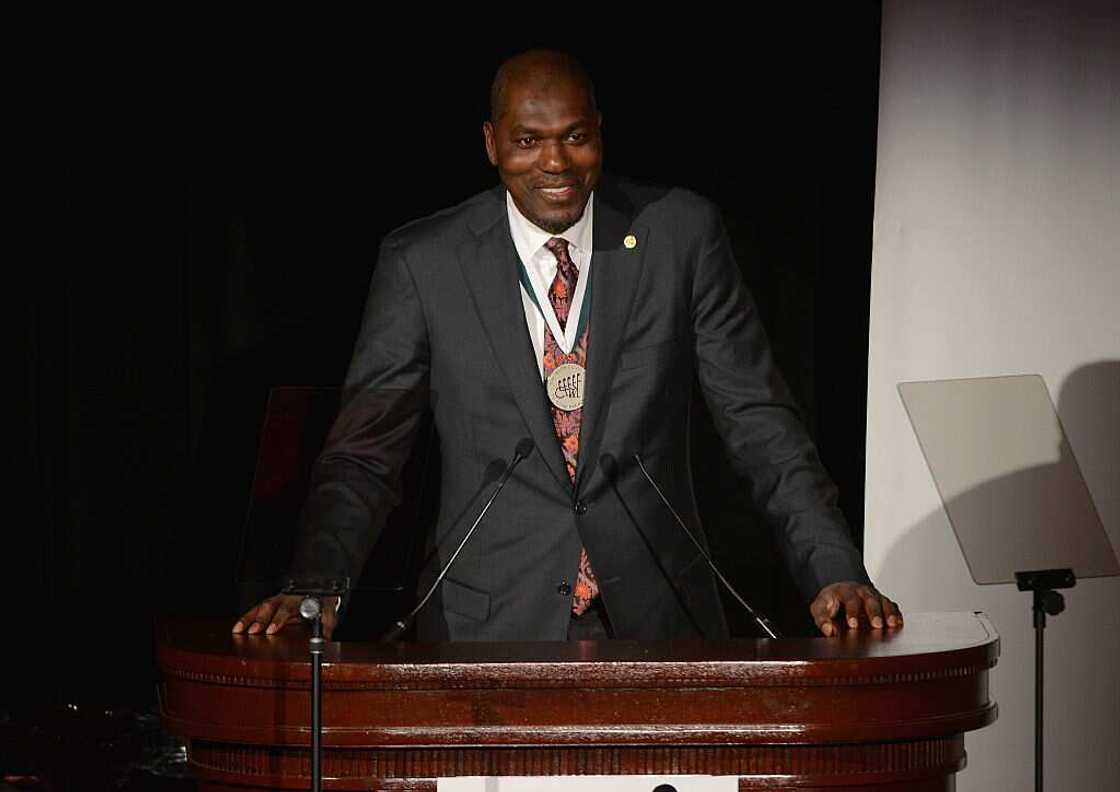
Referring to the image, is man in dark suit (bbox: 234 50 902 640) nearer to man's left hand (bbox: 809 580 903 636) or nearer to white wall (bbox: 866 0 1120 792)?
man's left hand (bbox: 809 580 903 636)

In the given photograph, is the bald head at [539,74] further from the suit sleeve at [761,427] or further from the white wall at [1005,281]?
the white wall at [1005,281]

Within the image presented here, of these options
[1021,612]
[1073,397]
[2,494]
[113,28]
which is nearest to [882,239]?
[1073,397]

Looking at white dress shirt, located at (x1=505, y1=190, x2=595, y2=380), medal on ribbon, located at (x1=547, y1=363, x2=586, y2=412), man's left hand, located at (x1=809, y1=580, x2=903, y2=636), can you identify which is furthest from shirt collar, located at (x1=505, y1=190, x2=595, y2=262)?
man's left hand, located at (x1=809, y1=580, x2=903, y2=636)

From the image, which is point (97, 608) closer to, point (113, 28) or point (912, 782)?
point (113, 28)

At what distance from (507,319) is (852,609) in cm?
87

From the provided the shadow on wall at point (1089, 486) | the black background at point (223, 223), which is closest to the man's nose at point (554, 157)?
the black background at point (223, 223)

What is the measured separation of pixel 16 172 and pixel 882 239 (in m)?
2.07

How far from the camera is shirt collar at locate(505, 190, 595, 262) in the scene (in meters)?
3.11

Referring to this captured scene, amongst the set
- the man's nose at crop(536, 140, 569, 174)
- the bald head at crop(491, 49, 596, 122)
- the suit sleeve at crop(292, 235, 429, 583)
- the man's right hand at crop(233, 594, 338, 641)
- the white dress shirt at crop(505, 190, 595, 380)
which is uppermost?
the bald head at crop(491, 49, 596, 122)

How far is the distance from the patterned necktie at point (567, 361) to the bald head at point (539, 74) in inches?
11.5

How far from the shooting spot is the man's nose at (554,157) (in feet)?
9.83

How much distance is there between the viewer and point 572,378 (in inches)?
118

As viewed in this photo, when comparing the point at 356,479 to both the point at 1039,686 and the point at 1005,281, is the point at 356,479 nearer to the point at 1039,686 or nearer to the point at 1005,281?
the point at 1039,686

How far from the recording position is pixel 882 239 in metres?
4.09
